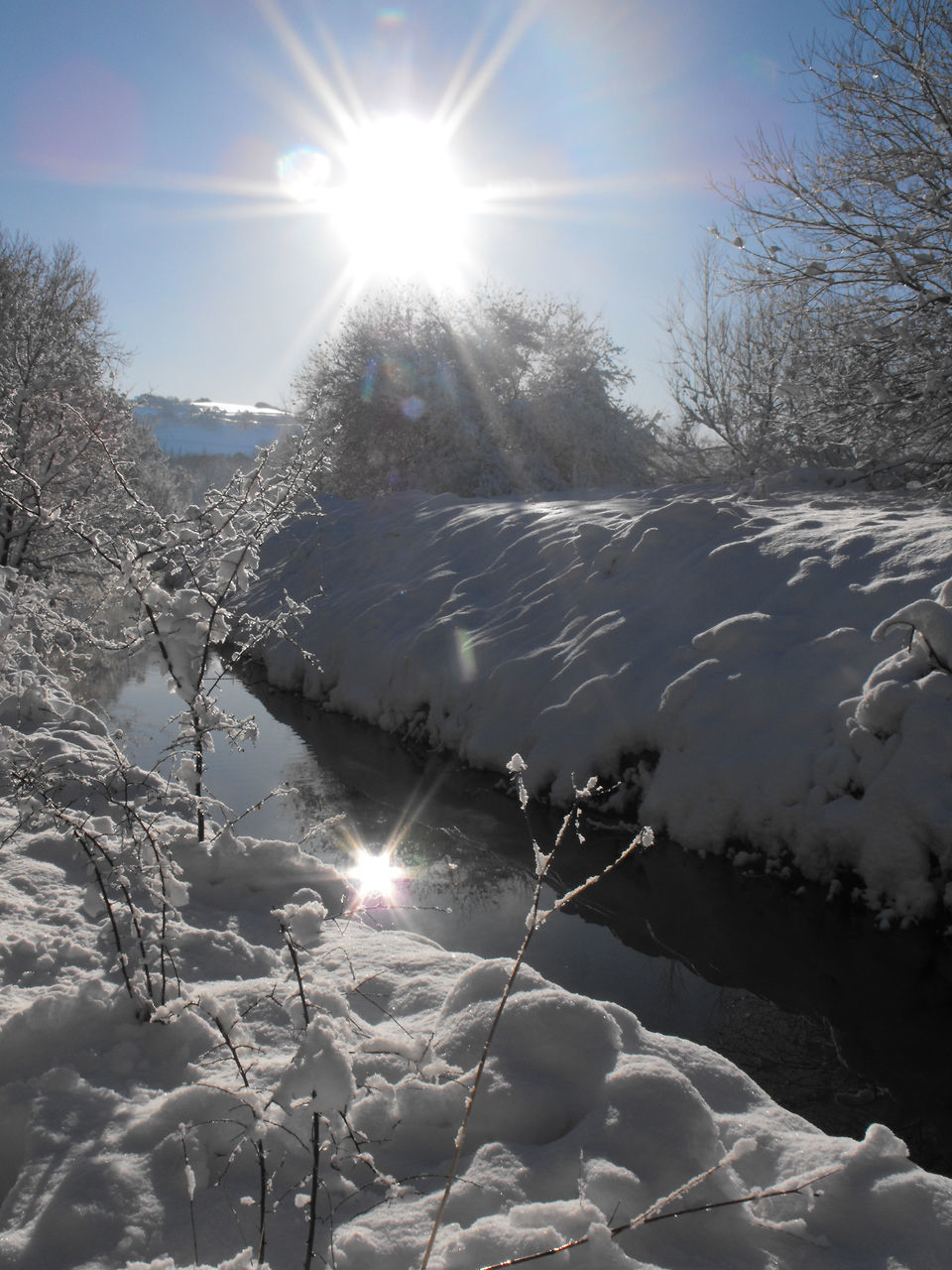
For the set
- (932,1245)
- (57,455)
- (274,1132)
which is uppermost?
(57,455)

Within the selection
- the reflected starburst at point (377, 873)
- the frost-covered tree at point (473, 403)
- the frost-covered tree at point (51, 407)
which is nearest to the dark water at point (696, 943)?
the reflected starburst at point (377, 873)

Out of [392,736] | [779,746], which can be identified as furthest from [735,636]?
[392,736]

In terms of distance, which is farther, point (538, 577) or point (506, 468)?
point (506, 468)

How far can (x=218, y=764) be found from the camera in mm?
8336

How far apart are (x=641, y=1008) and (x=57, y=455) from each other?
444 inches

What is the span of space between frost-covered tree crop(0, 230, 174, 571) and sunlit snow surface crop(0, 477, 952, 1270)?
193 inches

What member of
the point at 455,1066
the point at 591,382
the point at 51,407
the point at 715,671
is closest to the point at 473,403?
the point at 591,382

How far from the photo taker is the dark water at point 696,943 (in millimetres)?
3746

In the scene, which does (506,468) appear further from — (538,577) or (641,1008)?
(641,1008)

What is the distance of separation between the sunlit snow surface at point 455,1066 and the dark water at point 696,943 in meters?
0.47

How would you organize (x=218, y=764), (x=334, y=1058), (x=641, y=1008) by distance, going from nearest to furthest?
(x=334, y=1058) < (x=641, y=1008) < (x=218, y=764)

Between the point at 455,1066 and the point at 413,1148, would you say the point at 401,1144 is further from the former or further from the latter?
the point at 455,1066

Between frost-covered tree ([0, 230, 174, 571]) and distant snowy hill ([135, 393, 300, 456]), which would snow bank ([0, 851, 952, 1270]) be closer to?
frost-covered tree ([0, 230, 174, 571])

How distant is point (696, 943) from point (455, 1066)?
3.01 m
